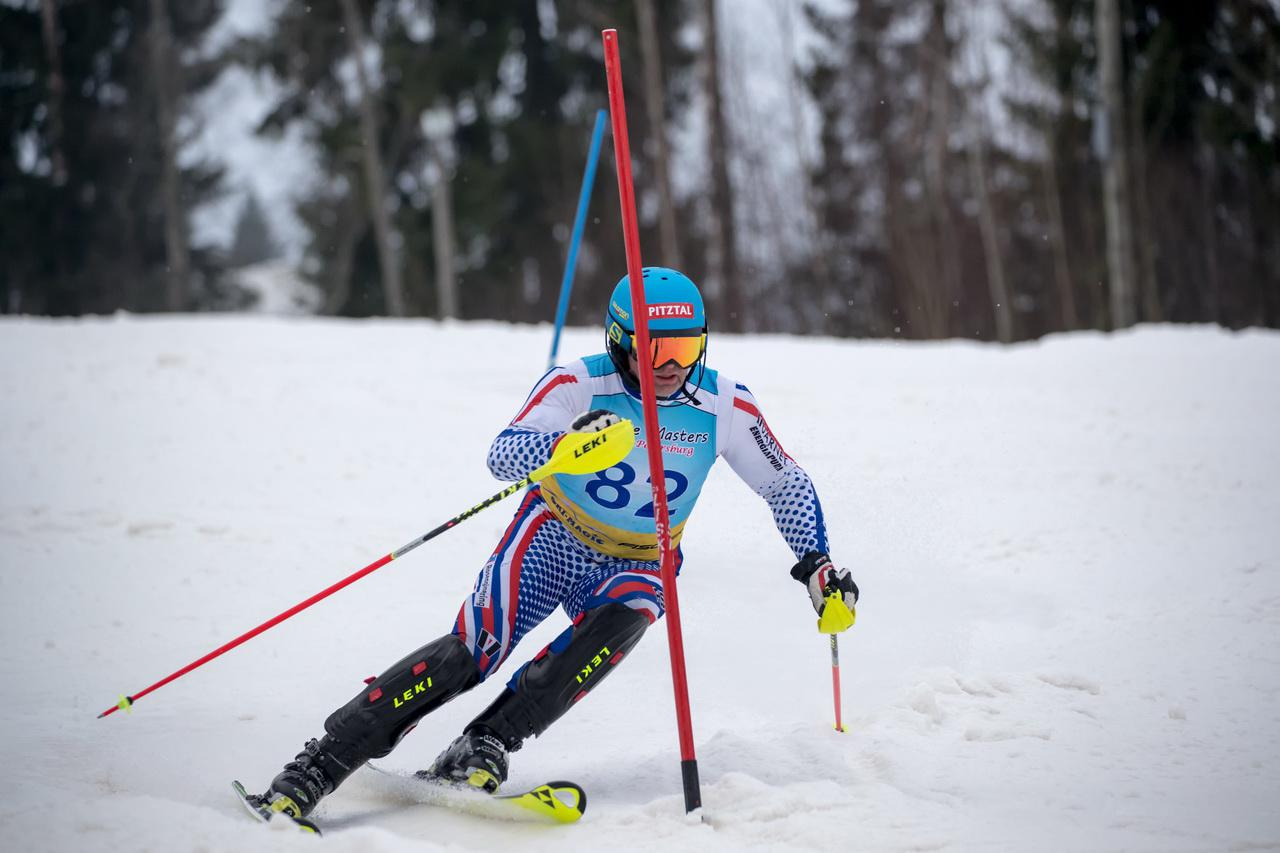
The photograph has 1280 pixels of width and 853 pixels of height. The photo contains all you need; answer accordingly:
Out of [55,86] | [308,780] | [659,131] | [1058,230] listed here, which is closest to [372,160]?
[659,131]

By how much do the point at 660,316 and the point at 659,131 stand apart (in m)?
17.0

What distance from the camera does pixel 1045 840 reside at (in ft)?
9.37

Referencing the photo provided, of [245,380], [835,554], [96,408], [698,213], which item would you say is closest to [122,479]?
[96,408]

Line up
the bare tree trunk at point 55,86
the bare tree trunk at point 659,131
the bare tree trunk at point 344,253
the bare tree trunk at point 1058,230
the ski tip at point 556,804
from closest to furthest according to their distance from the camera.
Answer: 1. the ski tip at point 556,804
2. the bare tree trunk at point 659,131
3. the bare tree trunk at point 344,253
4. the bare tree trunk at point 1058,230
5. the bare tree trunk at point 55,86

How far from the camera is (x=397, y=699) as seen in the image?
10.9ft

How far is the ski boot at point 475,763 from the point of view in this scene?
3236 millimetres

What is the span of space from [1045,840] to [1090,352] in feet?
29.4

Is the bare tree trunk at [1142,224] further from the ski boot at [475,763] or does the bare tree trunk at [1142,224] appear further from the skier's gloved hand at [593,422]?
the ski boot at [475,763]

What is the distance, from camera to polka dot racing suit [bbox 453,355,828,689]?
11.7ft

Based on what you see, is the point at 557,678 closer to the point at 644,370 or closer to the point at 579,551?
the point at 579,551

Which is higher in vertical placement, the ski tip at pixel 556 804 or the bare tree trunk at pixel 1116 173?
the bare tree trunk at pixel 1116 173

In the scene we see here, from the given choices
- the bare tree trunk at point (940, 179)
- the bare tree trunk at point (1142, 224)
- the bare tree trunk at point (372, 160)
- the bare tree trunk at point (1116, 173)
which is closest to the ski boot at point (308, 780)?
the bare tree trunk at point (1116, 173)

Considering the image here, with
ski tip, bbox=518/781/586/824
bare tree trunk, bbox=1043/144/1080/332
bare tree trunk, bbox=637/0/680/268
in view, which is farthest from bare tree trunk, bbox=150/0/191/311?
ski tip, bbox=518/781/586/824

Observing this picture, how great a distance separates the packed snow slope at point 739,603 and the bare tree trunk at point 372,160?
36.5 ft
